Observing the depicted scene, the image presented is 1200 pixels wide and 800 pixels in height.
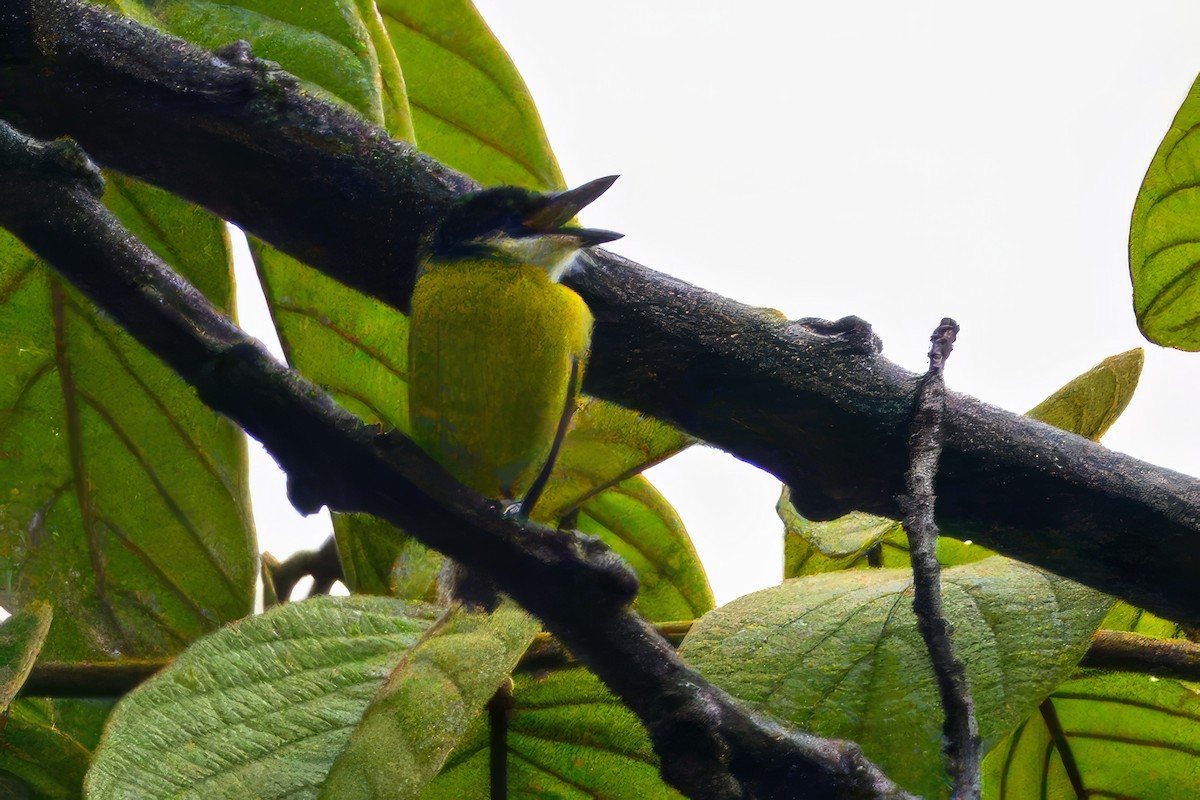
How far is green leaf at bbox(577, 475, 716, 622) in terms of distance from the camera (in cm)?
150

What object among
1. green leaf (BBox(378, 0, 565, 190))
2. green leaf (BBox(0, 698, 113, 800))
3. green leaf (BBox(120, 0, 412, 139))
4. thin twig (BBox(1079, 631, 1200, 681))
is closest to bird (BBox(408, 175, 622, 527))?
green leaf (BBox(120, 0, 412, 139))

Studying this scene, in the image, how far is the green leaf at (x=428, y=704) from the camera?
884mm

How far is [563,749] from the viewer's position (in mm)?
1164

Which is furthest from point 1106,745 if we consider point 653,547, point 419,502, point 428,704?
point 419,502

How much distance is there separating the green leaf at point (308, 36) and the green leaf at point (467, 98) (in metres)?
0.22

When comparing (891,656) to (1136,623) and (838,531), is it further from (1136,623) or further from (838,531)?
(1136,623)

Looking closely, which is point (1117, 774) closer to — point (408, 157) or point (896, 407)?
point (896, 407)

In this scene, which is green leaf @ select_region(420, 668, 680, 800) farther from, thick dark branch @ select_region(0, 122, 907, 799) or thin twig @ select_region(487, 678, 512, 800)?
thick dark branch @ select_region(0, 122, 907, 799)

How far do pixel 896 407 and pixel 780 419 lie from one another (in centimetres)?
10

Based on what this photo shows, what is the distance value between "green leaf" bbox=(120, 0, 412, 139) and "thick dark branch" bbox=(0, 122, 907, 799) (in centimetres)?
55

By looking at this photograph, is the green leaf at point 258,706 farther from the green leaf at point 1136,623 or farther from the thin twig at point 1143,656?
the green leaf at point 1136,623

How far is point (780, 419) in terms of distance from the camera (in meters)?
0.98

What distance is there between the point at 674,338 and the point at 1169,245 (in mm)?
880

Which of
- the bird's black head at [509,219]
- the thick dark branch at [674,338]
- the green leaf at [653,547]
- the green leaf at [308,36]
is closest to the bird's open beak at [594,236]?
the bird's black head at [509,219]
